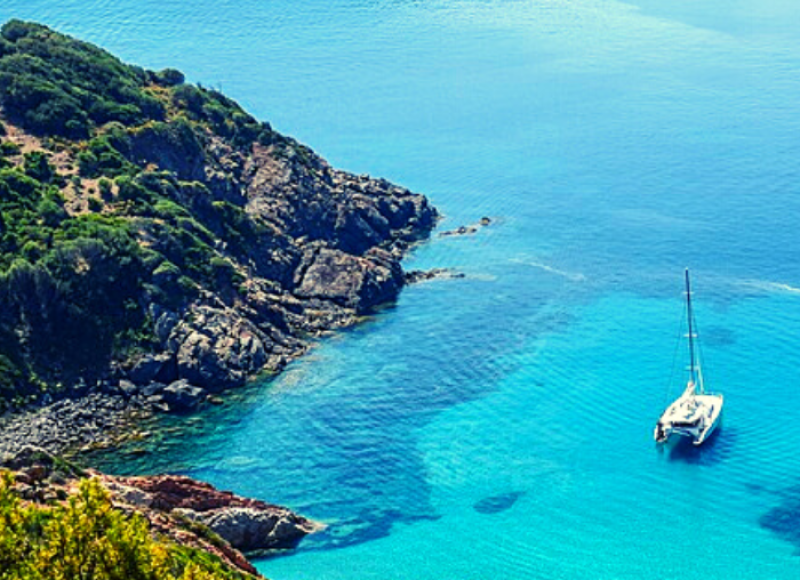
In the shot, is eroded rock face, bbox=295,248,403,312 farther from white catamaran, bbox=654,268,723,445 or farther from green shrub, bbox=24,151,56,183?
white catamaran, bbox=654,268,723,445

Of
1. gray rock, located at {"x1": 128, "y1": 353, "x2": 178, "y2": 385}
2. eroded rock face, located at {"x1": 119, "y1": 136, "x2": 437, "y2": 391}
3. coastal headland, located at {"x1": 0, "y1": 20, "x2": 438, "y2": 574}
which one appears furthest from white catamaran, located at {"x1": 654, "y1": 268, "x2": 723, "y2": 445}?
gray rock, located at {"x1": 128, "y1": 353, "x2": 178, "y2": 385}

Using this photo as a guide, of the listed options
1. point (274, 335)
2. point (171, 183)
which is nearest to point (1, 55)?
point (171, 183)

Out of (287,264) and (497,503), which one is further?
(287,264)

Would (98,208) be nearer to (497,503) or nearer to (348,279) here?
(348,279)

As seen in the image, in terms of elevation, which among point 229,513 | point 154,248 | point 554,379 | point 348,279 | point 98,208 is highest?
point 98,208

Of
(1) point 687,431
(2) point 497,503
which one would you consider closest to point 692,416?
(1) point 687,431
